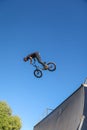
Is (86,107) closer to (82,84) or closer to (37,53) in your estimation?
(82,84)

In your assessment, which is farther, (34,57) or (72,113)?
(72,113)

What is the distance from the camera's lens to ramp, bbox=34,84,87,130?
19406 millimetres

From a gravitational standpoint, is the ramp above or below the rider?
below

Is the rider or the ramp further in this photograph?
the ramp

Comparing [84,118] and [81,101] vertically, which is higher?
[81,101]

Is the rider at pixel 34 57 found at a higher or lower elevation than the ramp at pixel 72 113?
higher

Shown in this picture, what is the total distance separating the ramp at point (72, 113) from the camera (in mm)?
19406

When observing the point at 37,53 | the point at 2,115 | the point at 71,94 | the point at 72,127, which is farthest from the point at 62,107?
the point at 2,115

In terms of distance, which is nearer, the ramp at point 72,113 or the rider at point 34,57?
the rider at point 34,57

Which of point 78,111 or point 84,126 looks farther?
point 78,111

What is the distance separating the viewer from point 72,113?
2162cm

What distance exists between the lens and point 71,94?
74.1 ft

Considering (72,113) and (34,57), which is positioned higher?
(34,57)

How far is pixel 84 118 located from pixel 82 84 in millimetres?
2802
